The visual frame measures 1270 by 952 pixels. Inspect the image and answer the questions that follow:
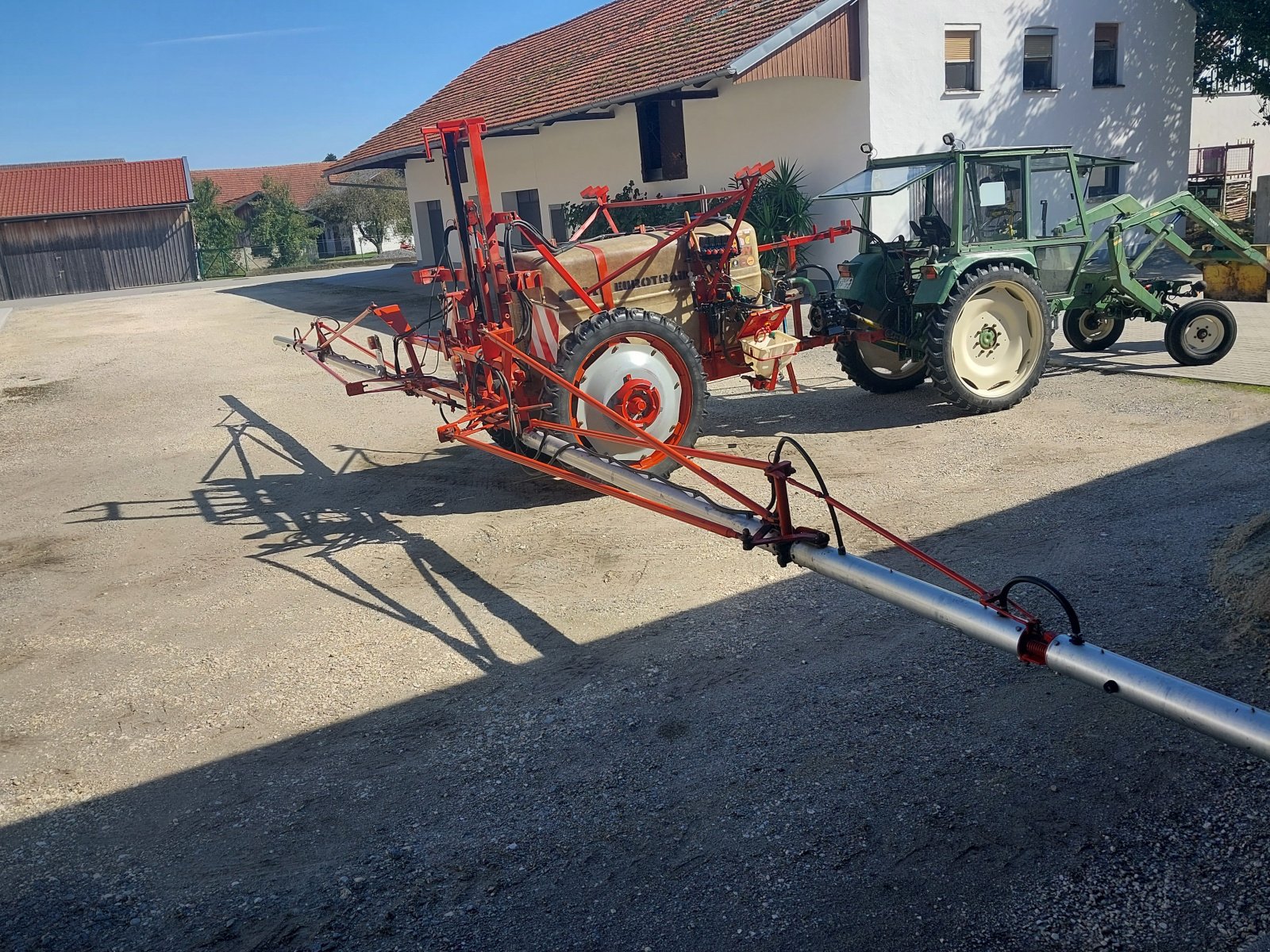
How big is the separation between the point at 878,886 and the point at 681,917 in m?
0.61

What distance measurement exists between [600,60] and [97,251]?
27281 mm

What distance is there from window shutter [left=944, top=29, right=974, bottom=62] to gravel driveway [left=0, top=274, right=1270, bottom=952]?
10364mm

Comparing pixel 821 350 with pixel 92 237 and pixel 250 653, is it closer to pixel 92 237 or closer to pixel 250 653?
pixel 250 653

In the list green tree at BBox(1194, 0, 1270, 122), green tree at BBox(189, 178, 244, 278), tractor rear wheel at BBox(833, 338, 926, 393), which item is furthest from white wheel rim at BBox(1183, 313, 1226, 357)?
green tree at BBox(189, 178, 244, 278)

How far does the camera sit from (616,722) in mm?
4383

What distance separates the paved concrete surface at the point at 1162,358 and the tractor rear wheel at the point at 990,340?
5.36 ft

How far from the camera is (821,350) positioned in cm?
1278

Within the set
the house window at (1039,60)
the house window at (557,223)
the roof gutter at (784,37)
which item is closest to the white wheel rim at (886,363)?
the roof gutter at (784,37)

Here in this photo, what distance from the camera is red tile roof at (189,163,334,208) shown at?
197 ft

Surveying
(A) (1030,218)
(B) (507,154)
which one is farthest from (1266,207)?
(B) (507,154)

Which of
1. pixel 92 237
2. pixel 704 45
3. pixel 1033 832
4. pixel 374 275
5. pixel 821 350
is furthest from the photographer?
pixel 92 237

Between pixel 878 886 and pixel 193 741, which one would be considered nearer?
pixel 878 886

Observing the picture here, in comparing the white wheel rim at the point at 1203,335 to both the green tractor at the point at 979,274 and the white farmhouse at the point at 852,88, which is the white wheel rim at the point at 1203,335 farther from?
the white farmhouse at the point at 852,88

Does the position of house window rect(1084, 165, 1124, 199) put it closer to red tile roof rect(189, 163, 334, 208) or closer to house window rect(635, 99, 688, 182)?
house window rect(635, 99, 688, 182)
